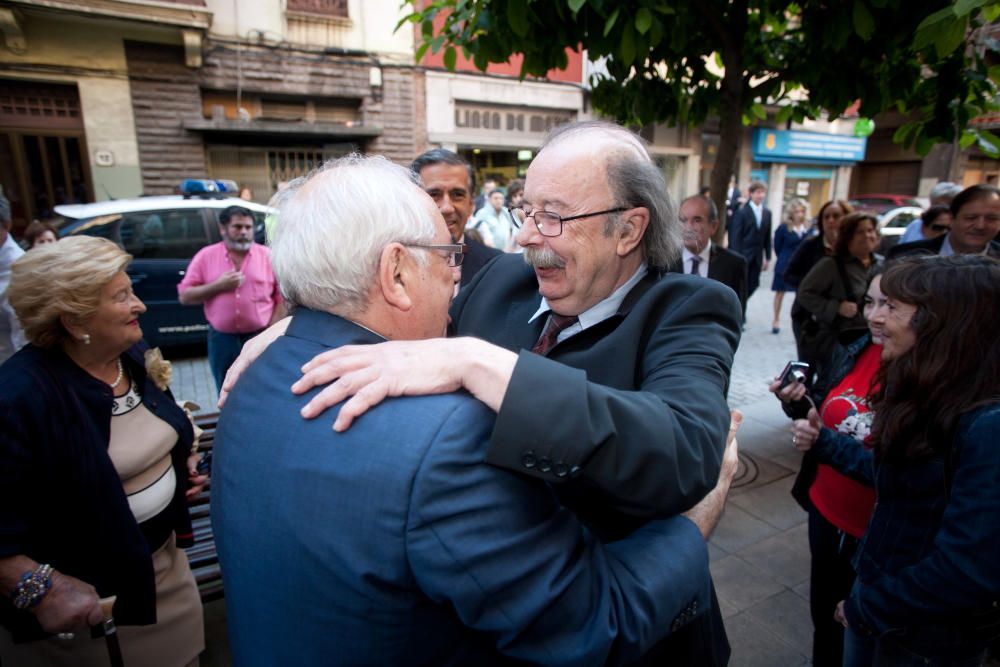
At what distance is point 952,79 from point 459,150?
1161 centimetres

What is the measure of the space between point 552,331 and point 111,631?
5.67ft

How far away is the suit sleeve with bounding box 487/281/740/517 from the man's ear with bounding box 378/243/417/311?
0.98 ft

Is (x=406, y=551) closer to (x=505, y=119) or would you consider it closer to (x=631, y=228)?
(x=631, y=228)

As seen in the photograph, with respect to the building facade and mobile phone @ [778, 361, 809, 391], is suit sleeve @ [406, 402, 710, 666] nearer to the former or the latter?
mobile phone @ [778, 361, 809, 391]

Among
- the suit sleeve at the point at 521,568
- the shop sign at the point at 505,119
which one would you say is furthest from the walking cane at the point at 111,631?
the shop sign at the point at 505,119

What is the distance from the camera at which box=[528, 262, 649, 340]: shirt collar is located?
5.09 feet

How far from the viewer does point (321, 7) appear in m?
11.7

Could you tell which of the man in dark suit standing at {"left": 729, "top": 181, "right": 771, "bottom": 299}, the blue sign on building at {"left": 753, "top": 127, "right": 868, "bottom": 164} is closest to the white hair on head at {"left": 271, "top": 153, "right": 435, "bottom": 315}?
the man in dark suit standing at {"left": 729, "top": 181, "right": 771, "bottom": 299}

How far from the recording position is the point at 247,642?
3.46 ft

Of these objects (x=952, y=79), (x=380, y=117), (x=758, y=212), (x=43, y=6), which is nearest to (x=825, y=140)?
(x=758, y=212)

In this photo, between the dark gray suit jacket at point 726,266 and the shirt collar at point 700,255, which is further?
the shirt collar at point 700,255

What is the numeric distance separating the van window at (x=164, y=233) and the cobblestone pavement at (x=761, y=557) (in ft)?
6.40

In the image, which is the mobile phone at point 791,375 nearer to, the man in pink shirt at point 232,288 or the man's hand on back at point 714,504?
the man's hand on back at point 714,504

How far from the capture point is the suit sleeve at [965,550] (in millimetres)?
1444
